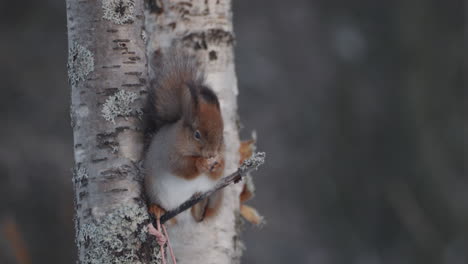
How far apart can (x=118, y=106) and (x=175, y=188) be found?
0.21 meters

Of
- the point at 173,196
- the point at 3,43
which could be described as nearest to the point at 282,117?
the point at 3,43

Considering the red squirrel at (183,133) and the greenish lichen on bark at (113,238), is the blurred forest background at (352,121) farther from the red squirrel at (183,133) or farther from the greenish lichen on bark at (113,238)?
the greenish lichen on bark at (113,238)

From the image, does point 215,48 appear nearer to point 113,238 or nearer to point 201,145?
point 201,145

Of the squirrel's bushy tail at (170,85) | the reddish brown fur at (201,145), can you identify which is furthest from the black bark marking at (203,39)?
the reddish brown fur at (201,145)

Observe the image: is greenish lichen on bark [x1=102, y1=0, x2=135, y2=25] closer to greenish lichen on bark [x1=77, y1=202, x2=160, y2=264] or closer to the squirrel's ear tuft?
the squirrel's ear tuft

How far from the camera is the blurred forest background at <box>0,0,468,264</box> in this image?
467 cm

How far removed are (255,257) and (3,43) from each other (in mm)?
2044

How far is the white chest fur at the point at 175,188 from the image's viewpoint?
1276 mm

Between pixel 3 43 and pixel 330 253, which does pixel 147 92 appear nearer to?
pixel 3 43

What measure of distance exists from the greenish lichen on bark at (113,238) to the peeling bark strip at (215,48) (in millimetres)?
490

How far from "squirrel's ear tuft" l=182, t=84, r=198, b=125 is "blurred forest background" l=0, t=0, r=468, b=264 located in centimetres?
296

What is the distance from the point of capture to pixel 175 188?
132cm

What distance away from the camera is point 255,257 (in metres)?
4.65

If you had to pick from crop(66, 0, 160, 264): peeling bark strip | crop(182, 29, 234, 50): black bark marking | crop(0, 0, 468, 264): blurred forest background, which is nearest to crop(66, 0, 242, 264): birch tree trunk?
crop(66, 0, 160, 264): peeling bark strip
